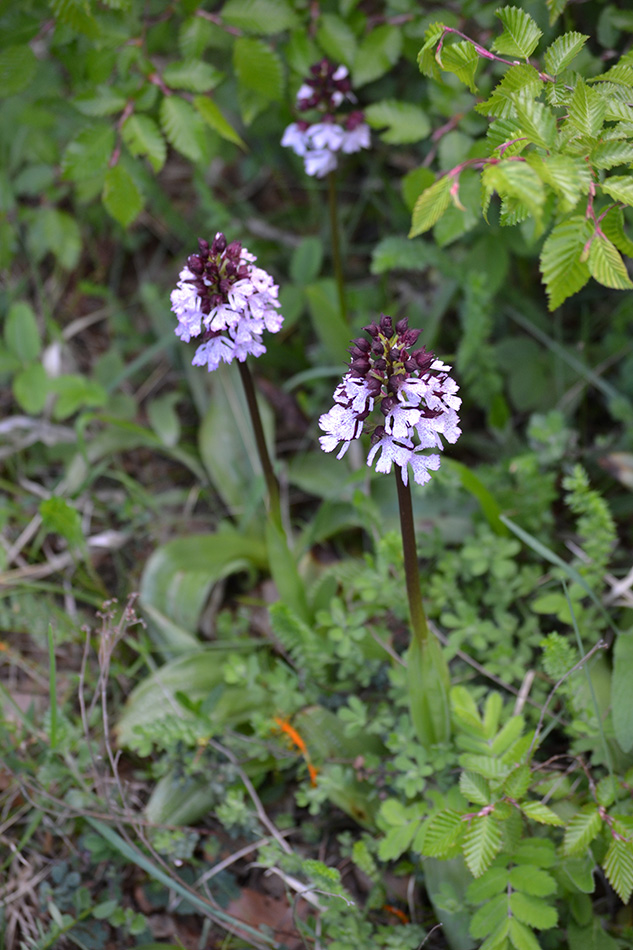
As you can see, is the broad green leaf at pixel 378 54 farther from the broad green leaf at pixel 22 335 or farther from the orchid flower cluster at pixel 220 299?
the broad green leaf at pixel 22 335

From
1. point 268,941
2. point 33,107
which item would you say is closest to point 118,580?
point 268,941

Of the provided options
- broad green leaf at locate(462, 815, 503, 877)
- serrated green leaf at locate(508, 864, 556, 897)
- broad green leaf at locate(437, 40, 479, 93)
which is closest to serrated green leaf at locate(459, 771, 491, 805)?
broad green leaf at locate(462, 815, 503, 877)

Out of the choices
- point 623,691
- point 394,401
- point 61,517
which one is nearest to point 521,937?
point 623,691

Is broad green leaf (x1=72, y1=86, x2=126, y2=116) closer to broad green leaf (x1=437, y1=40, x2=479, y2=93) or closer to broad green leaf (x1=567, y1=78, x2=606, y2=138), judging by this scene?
broad green leaf (x1=437, y1=40, x2=479, y2=93)

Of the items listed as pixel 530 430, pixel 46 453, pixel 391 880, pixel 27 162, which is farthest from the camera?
pixel 27 162

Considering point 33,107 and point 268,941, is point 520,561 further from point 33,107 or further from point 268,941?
point 33,107

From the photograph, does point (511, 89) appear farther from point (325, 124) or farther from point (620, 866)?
point (620, 866)
